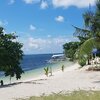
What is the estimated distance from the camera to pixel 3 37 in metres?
27.6

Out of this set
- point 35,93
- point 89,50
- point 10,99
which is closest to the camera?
point 10,99

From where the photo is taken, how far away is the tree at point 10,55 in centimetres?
2686

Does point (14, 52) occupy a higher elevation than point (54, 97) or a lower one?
higher

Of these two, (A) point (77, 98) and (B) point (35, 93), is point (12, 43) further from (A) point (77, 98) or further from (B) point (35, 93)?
(A) point (77, 98)

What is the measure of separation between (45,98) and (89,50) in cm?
774

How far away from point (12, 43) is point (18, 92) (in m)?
7.81

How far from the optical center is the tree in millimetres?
26859

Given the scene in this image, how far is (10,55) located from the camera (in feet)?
89.7

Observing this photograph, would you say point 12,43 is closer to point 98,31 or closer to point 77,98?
point 98,31

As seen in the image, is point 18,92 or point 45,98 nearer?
point 45,98

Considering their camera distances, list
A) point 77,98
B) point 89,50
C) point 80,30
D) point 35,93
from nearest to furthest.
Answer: point 77,98 < point 35,93 < point 89,50 < point 80,30

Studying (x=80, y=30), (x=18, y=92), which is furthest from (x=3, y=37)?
(x=18, y=92)

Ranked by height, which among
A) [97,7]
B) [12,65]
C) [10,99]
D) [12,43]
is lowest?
[10,99]

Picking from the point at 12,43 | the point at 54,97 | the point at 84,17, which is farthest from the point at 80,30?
the point at 54,97
